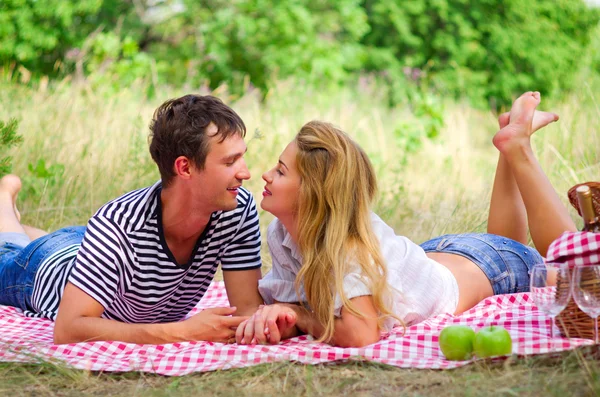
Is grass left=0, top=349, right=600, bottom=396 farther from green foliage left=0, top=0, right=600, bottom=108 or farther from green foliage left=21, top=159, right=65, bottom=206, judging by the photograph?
green foliage left=0, top=0, right=600, bottom=108

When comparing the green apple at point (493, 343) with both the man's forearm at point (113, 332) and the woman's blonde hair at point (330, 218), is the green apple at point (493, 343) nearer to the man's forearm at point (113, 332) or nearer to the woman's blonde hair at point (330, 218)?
the woman's blonde hair at point (330, 218)

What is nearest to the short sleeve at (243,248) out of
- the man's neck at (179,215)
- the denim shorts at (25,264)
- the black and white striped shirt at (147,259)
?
the black and white striped shirt at (147,259)

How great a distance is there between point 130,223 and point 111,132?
3.65 metres

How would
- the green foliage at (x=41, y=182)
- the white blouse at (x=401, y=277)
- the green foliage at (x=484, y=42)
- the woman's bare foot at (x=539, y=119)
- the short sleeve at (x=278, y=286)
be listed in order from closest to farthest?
the white blouse at (x=401, y=277) < the short sleeve at (x=278, y=286) < the woman's bare foot at (x=539, y=119) < the green foliage at (x=41, y=182) < the green foliage at (x=484, y=42)

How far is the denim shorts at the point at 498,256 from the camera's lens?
371 cm

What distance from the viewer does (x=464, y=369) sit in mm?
2748

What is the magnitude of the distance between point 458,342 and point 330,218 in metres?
0.74

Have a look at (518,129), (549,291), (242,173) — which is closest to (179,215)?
(242,173)

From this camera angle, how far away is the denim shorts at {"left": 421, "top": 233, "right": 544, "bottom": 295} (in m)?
3.71

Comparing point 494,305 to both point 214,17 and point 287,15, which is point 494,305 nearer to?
point 287,15

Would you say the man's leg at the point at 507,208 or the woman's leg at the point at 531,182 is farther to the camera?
the man's leg at the point at 507,208

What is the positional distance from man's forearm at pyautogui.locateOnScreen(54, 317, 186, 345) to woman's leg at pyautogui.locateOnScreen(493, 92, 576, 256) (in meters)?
1.80

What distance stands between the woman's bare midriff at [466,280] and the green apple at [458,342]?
2.31 feet

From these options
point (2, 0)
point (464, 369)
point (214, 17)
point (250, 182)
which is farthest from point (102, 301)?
point (214, 17)
